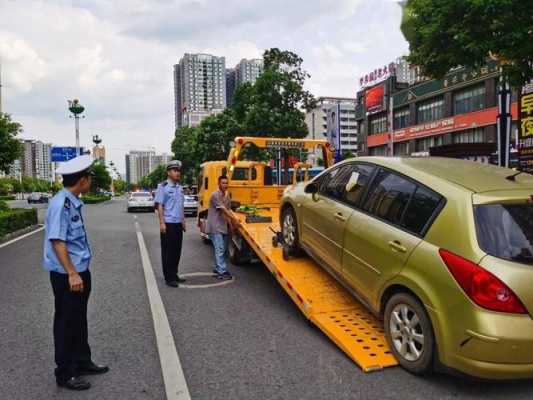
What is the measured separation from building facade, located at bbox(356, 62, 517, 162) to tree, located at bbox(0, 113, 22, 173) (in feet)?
105

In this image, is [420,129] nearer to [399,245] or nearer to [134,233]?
[134,233]

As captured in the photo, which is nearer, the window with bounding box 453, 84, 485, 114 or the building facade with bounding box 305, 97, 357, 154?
the window with bounding box 453, 84, 485, 114

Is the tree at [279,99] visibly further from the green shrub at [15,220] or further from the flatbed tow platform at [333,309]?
the flatbed tow platform at [333,309]

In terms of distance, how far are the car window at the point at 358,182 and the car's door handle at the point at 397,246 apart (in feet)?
2.73

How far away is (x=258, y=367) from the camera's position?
374 cm

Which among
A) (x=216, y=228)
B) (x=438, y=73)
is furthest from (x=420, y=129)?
(x=216, y=228)

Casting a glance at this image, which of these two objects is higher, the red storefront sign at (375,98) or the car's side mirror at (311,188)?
the red storefront sign at (375,98)

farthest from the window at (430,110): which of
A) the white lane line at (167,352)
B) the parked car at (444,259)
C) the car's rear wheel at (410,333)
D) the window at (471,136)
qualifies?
the car's rear wheel at (410,333)

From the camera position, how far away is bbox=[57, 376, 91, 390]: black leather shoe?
3393 millimetres

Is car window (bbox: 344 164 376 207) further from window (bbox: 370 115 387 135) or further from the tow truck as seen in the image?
window (bbox: 370 115 387 135)

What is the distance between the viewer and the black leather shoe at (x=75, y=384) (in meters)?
3.39

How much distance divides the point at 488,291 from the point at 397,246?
2.63 feet

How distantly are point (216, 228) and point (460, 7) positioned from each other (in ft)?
20.8

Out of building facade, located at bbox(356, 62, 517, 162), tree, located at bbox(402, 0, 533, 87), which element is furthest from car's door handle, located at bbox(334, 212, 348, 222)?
building facade, located at bbox(356, 62, 517, 162)
